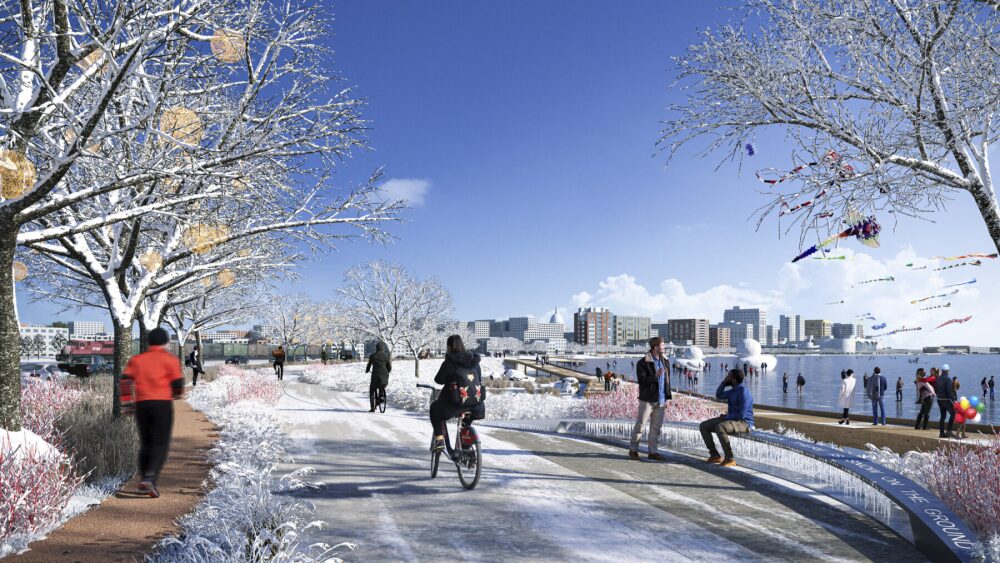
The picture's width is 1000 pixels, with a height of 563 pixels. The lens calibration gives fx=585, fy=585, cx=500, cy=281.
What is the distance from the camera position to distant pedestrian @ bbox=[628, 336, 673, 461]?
9.45 m

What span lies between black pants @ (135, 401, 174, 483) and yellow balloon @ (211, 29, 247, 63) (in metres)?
4.88

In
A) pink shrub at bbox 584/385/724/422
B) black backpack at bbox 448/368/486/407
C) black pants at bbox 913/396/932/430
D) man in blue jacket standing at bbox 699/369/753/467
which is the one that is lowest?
black pants at bbox 913/396/932/430

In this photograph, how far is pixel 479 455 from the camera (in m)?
7.27

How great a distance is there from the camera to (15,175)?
24.4 ft

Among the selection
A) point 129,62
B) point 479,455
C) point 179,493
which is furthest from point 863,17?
point 179,493

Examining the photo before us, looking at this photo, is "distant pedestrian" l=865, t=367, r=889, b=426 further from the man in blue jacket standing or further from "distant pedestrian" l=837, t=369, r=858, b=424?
the man in blue jacket standing

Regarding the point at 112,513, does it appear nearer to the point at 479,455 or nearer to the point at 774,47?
the point at 479,455

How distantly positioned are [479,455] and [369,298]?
40.9m

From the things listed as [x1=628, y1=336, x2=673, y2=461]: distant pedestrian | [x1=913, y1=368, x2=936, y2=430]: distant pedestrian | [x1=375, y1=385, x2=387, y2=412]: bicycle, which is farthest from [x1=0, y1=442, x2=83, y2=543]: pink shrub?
[x1=913, y1=368, x2=936, y2=430]: distant pedestrian

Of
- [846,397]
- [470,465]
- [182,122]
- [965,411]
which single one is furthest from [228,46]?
[965,411]

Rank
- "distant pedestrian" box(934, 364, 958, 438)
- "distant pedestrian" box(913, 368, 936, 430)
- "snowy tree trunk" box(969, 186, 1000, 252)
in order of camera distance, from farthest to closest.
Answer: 1. "distant pedestrian" box(913, 368, 936, 430)
2. "distant pedestrian" box(934, 364, 958, 438)
3. "snowy tree trunk" box(969, 186, 1000, 252)

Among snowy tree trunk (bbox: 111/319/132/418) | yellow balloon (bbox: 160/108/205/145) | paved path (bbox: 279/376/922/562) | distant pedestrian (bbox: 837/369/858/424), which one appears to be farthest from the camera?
distant pedestrian (bbox: 837/369/858/424)

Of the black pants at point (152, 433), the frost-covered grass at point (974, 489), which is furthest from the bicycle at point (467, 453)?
the frost-covered grass at point (974, 489)

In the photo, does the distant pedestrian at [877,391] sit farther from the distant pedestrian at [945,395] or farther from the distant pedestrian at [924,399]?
the distant pedestrian at [945,395]
